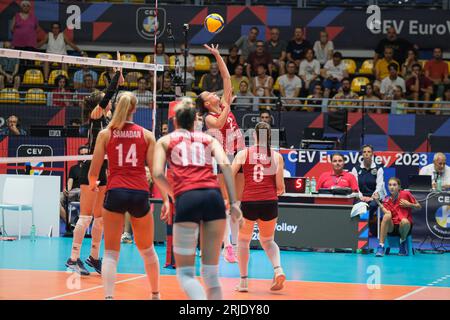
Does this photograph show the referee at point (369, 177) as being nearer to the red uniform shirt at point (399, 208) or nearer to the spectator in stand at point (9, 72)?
the red uniform shirt at point (399, 208)

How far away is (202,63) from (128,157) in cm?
1429

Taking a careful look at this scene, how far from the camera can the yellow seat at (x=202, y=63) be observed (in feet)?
75.5

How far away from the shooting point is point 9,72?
2186 centimetres

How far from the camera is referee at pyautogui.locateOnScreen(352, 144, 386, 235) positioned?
53.4ft

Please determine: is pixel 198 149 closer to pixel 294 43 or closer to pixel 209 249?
pixel 209 249

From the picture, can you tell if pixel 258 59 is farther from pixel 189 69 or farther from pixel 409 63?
pixel 409 63

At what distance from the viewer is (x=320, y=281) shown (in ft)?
38.9

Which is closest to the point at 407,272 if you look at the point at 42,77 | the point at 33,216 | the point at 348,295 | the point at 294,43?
the point at 348,295

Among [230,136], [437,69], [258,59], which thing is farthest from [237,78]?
[230,136]

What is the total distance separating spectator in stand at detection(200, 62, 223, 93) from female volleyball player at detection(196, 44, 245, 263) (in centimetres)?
774

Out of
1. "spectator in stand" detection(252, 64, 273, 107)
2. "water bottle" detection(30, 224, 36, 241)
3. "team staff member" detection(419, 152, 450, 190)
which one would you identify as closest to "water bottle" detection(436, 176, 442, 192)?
"team staff member" detection(419, 152, 450, 190)

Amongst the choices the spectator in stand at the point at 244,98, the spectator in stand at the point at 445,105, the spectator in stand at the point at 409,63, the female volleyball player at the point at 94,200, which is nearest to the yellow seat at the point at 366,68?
the spectator in stand at the point at 409,63

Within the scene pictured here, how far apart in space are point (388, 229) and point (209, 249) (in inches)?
319

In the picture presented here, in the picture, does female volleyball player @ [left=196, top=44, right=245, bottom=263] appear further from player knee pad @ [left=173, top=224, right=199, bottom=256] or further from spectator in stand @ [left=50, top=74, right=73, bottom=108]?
spectator in stand @ [left=50, top=74, right=73, bottom=108]
